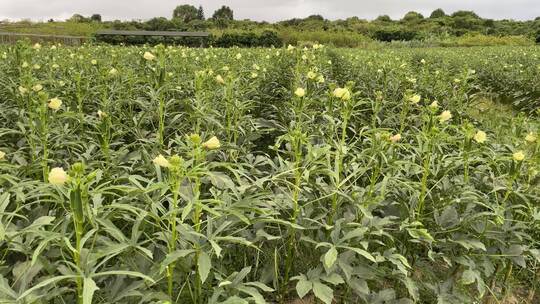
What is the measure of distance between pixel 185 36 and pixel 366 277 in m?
34.9

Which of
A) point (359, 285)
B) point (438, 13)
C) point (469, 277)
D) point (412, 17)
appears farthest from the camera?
point (438, 13)

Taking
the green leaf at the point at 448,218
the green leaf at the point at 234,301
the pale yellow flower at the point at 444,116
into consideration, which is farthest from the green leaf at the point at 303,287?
the pale yellow flower at the point at 444,116

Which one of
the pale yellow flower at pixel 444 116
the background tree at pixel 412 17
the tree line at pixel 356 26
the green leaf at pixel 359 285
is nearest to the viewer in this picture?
the green leaf at pixel 359 285

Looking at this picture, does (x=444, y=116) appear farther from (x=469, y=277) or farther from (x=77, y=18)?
(x=77, y=18)

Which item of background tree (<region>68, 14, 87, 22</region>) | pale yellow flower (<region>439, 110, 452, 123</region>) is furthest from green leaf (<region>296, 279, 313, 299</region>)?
background tree (<region>68, 14, 87, 22</region>)

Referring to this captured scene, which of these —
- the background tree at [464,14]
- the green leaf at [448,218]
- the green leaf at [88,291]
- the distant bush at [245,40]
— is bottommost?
the green leaf at [448,218]

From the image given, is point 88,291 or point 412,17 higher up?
point 412,17

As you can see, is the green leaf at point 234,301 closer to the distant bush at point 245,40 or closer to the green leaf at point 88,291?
the green leaf at point 88,291

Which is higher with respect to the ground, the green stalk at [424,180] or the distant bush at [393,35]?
the distant bush at [393,35]

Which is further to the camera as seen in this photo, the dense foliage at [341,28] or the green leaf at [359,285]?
the dense foliage at [341,28]

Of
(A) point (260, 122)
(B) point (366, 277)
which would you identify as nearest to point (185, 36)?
(A) point (260, 122)

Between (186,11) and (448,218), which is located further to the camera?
(186,11)

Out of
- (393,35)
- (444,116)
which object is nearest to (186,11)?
(393,35)

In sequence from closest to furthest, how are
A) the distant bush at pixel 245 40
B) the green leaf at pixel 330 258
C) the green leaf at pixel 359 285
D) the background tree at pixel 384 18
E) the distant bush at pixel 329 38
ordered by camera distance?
1. the green leaf at pixel 330 258
2. the green leaf at pixel 359 285
3. the distant bush at pixel 245 40
4. the distant bush at pixel 329 38
5. the background tree at pixel 384 18
